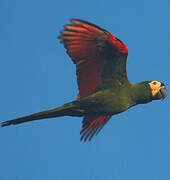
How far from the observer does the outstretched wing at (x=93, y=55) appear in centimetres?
671

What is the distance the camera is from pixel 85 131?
7.34 metres

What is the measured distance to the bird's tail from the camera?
657 centimetres

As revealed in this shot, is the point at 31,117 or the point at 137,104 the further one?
the point at 137,104

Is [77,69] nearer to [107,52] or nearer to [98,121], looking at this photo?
[107,52]

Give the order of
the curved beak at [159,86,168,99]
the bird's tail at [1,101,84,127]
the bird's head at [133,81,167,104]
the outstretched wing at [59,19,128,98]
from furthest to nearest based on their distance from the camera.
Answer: the curved beak at [159,86,168,99], the bird's head at [133,81,167,104], the outstretched wing at [59,19,128,98], the bird's tail at [1,101,84,127]

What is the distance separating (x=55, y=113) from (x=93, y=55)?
49.8 inches

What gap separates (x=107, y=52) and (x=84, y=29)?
1.92 feet

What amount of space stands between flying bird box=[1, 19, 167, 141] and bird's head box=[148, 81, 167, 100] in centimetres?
2

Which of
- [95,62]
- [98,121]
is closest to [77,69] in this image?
[95,62]

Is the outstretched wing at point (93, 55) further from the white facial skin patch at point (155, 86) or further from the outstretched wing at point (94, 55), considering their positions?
the white facial skin patch at point (155, 86)

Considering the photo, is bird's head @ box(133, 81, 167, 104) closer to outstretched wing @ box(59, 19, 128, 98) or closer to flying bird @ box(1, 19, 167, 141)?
flying bird @ box(1, 19, 167, 141)

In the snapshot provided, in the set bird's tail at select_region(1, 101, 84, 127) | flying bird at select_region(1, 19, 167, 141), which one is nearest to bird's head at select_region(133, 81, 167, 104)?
flying bird at select_region(1, 19, 167, 141)

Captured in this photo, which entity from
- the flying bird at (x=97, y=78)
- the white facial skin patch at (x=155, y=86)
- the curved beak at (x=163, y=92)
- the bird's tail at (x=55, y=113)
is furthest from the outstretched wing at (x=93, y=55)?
the curved beak at (x=163, y=92)

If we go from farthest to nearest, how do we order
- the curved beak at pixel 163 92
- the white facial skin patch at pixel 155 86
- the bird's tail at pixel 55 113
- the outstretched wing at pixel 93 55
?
the curved beak at pixel 163 92
the white facial skin patch at pixel 155 86
the outstretched wing at pixel 93 55
the bird's tail at pixel 55 113
